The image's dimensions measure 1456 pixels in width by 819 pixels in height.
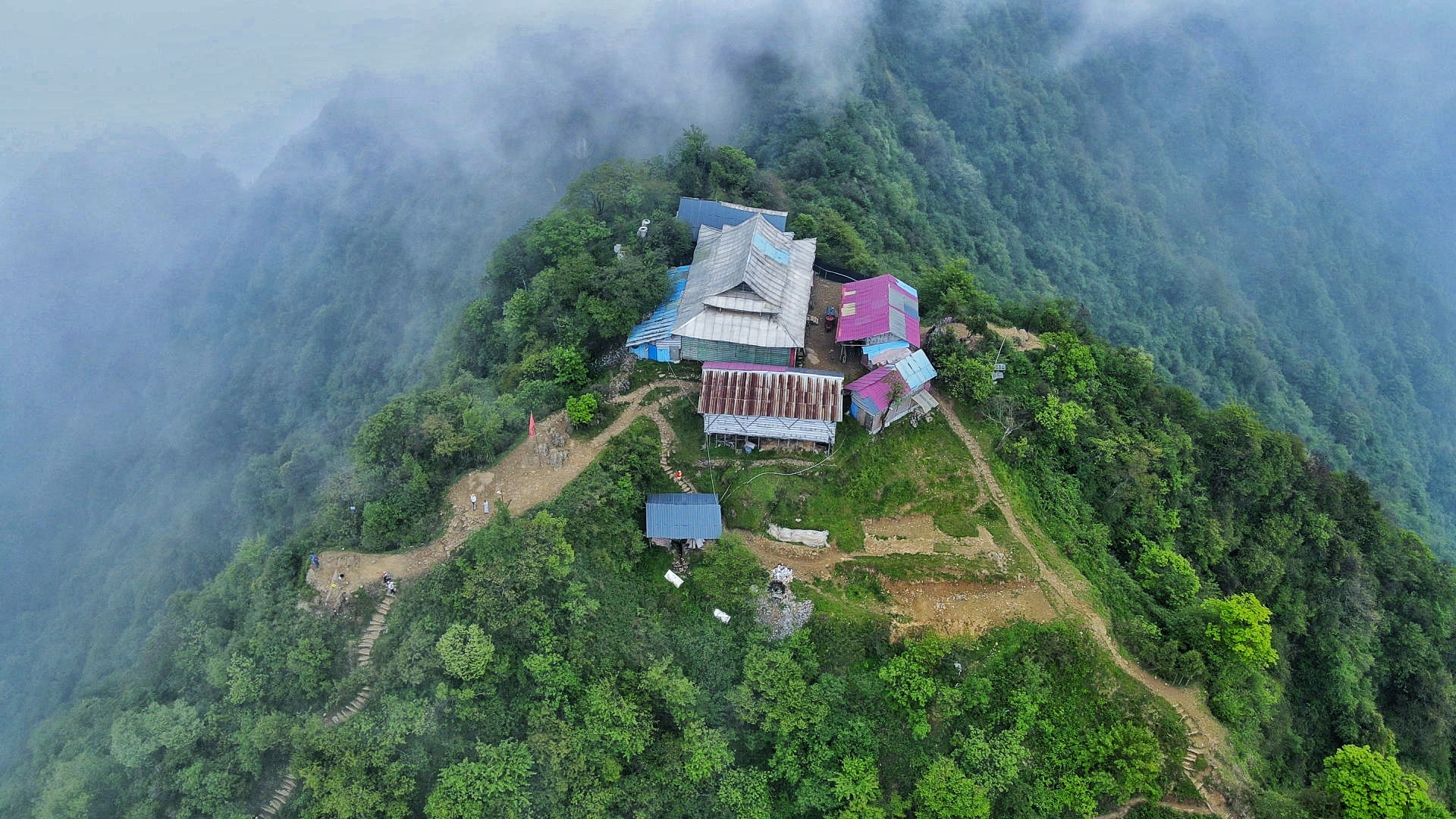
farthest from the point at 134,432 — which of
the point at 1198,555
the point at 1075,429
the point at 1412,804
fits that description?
the point at 1412,804

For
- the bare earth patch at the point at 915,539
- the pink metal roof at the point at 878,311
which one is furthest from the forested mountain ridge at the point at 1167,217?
the bare earth patch at the point at 915,539

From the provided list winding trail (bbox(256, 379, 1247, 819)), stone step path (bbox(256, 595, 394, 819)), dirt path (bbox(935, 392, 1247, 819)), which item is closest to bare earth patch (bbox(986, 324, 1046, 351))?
winding trail (bbox(256, 379, 1247, 819))

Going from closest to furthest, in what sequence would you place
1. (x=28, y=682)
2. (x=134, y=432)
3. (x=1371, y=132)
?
(x=28, y=682) → (x=134, y=432) → (x=1371, y=132)

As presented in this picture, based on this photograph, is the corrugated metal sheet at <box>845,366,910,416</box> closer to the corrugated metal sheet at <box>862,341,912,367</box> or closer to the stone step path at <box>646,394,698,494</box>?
the corrugated metal sheet at <box>862,341,912,367</box>

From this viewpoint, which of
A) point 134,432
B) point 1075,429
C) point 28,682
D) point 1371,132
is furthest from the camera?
point 1371,132

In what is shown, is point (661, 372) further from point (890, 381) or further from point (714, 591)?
point (714, 591)

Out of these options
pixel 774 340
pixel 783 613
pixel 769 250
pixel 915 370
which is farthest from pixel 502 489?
pixel 915 370

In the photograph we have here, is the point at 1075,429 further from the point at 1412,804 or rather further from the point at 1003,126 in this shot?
the point at 1003,126

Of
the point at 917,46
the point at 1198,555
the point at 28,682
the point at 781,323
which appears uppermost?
the point at 917,46
